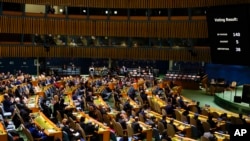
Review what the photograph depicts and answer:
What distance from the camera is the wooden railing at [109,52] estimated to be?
32.4m

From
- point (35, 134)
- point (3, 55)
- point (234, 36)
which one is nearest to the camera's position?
point (35, 134)

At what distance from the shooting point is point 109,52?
3453cm

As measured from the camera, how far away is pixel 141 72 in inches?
1288

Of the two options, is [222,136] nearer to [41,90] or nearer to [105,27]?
[41,90]

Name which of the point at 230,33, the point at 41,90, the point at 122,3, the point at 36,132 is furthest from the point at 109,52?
the point at 36,132

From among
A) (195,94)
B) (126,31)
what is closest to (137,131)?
(195,94)

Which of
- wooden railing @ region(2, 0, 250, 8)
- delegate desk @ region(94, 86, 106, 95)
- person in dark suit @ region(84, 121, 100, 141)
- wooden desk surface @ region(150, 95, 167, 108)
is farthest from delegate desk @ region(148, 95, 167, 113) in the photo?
wooden railing @ region(2, 0, 250, 8)

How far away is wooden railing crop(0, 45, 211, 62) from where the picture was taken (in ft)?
106

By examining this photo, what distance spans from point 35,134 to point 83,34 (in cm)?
2306

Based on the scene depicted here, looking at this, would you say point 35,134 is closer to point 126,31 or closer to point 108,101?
point 108,101

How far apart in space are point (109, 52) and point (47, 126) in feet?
71.1

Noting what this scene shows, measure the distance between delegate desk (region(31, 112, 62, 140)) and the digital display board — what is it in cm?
1077

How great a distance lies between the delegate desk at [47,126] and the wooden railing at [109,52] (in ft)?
61.9

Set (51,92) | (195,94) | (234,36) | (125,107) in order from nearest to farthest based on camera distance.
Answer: (125,107) < (234,36) < (51,92) < (195,94)
